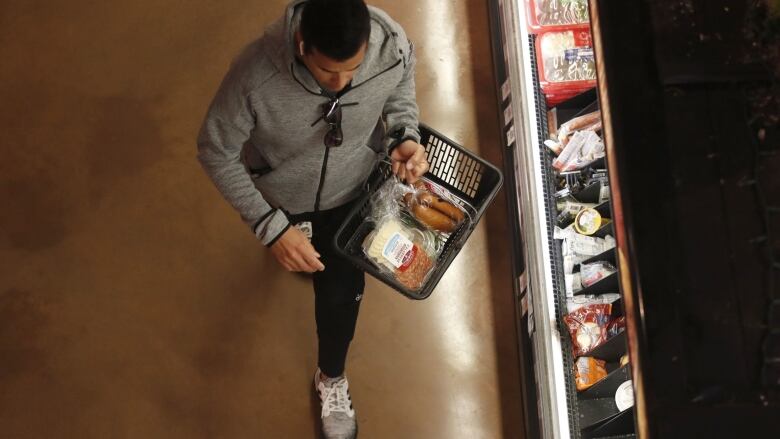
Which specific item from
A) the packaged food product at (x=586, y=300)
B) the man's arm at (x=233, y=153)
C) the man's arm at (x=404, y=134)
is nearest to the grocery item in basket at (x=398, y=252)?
the man's arm at (x=404, y=134)

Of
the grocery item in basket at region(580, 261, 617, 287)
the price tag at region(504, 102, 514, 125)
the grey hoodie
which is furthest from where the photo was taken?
the price tag at region(504, 102, 514, 125)

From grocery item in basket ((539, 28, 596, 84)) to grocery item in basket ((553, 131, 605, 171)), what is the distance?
0.27 meters

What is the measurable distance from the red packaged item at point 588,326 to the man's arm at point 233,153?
1.30 m

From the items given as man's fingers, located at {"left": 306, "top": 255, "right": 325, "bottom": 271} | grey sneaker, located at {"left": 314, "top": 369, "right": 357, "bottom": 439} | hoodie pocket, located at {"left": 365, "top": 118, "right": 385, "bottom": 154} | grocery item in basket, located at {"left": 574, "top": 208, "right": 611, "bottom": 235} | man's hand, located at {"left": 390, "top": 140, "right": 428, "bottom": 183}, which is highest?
hoodie pocket, located at {"left": 365, "top": 118, "right": 385, "bottom": 154}

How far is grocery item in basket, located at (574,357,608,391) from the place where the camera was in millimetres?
2889

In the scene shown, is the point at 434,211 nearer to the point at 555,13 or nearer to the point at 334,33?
the point at 334,33

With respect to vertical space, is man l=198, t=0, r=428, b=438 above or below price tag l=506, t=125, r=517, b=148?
above

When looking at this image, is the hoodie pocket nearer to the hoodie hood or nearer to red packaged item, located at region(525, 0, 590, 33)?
the hoodie hood

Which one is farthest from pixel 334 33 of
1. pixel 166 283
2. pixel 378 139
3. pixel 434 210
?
pixel 166 283

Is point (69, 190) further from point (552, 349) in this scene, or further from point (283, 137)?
point (552, 349)

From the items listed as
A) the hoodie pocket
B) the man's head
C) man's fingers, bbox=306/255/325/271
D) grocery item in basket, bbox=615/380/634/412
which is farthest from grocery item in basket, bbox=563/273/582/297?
the man's head

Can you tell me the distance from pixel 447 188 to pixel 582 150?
2.37ft

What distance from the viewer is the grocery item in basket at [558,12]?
324cm

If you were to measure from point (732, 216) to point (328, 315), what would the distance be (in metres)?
1.64
